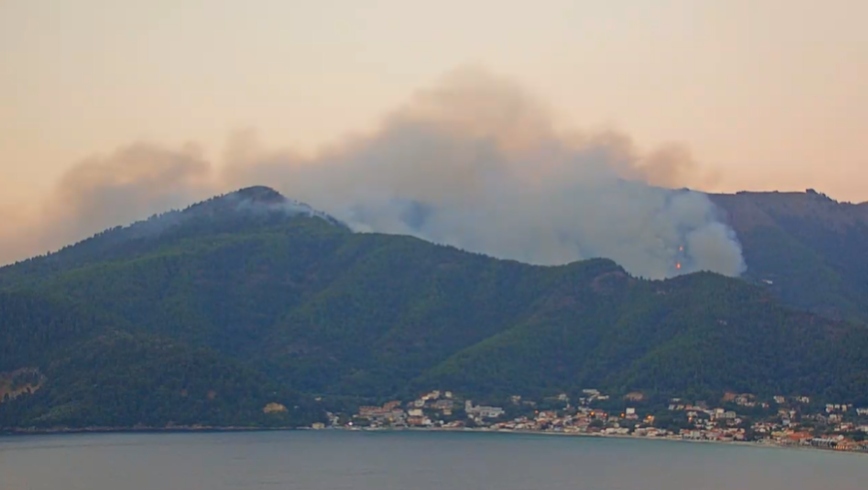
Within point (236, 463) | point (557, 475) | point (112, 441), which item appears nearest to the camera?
point (557, 475)

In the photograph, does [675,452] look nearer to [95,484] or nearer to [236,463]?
[236,463]

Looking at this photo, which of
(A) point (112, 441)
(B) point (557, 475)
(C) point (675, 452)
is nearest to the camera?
(B) point (557, 475)

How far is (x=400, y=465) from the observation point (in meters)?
158

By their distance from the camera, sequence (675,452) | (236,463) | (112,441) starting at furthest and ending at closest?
(112,441) → (675,452) → (236,463)

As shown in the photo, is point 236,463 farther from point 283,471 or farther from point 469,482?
point 469,482

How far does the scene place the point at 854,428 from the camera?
640 ft

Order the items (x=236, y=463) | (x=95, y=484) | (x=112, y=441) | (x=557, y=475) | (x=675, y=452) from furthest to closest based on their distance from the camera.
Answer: (x=112, y=441)
(x=675, y=452)
(x=236, y=463)
(x=557, y=475)
(x=95, y=484)

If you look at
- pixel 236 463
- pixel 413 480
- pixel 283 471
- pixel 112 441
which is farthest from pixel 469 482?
pixel 112 441

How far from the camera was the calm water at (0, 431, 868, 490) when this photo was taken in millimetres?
136875

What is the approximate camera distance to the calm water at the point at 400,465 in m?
137

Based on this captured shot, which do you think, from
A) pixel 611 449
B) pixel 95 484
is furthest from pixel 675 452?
pixel 95 484

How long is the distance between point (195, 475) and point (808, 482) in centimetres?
6190

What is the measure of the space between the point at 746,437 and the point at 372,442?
175ft

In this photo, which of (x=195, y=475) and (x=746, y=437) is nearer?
(x=195, y=475)
